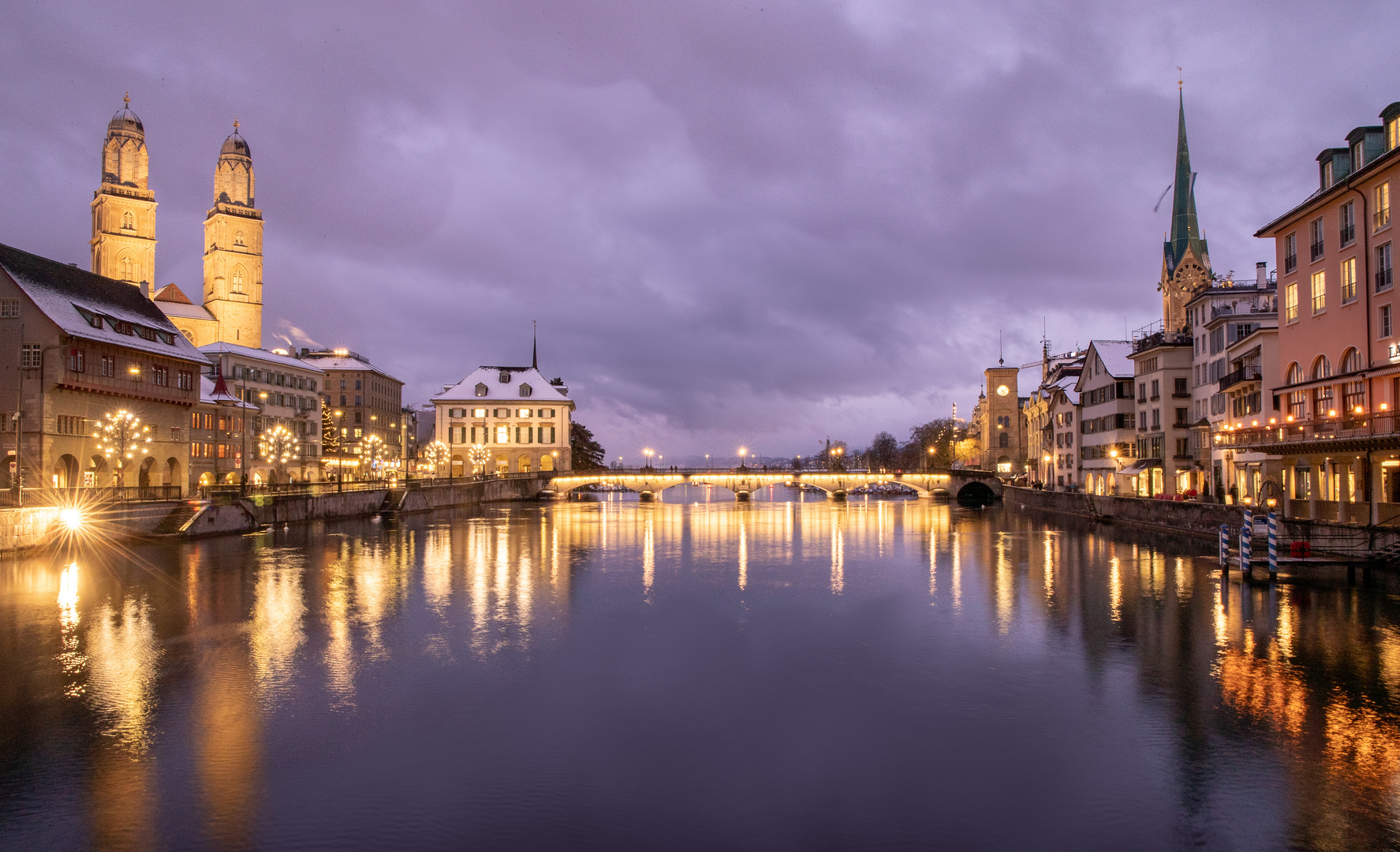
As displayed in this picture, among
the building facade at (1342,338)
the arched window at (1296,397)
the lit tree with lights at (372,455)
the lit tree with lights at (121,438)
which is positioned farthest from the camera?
the lit tree with lights at (372,455)

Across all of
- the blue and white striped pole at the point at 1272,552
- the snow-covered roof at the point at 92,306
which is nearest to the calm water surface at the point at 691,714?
the blue and white striped pole at the point at 1272,552

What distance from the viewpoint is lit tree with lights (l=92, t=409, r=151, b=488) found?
47375mm

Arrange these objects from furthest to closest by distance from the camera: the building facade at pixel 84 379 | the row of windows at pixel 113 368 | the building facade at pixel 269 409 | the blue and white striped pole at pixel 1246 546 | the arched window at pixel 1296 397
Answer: the building facade at pixel 269 409
the row of windows at pixel 113 368
the building facade at pixel 84 379
the arched window at pixel 1296 397
the blue and white striped pole at pixel 1246 546

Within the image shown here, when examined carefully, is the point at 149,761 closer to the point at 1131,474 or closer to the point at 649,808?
the point at 649,808

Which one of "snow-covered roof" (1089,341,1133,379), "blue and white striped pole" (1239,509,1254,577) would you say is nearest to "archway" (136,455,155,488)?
"blue and white striped pole" (1239,509,1254,577)

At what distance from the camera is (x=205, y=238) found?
409 ft

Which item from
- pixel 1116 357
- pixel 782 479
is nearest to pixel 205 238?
pixel 782 479

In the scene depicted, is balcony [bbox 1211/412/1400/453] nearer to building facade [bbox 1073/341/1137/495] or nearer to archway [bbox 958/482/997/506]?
building facade [bbox 1073/341/1137/495]

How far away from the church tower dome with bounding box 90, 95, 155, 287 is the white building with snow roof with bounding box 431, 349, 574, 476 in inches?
1722

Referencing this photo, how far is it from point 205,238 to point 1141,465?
122 m

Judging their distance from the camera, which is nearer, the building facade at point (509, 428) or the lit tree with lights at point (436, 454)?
the lit tree with lights at point (436, 454)

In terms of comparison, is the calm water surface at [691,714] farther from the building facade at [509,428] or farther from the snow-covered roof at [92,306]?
the building facade at [509,428]

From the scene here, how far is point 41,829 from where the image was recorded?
443 inches

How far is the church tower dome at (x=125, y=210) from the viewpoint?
373 feet
